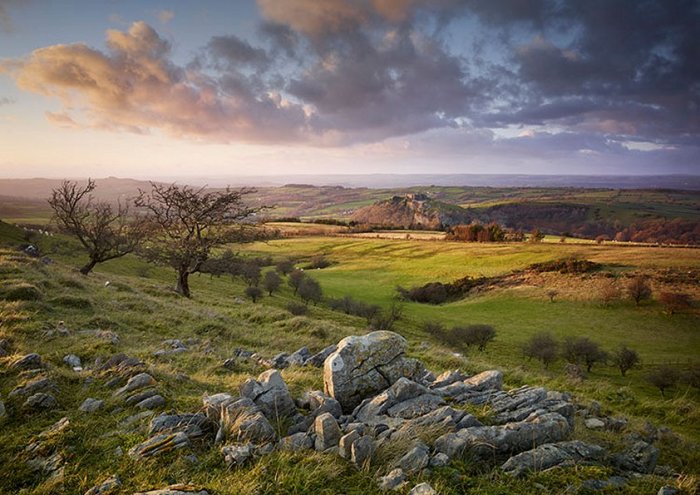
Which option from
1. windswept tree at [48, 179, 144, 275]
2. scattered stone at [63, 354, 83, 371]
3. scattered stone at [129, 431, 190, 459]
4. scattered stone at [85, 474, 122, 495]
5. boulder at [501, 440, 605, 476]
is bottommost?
scattered stone at [63, 354, 83, 371]

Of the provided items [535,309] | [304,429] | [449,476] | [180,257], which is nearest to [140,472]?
[304,429]

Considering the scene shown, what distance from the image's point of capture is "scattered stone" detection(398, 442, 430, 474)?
20.9ft

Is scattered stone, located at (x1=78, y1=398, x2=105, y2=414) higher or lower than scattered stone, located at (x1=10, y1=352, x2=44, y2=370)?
above

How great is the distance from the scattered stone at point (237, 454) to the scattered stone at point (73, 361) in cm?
784

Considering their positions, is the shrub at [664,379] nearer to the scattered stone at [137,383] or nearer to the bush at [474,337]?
the bush at [474,337]

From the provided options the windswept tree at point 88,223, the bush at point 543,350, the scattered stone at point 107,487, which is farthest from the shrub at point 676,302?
the windswept tree at point 88,223

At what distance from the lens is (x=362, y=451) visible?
6578mm

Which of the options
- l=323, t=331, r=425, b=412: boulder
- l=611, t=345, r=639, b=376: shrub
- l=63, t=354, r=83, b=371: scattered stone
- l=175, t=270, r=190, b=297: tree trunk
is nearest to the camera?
l=323, t=331, r=425, b=412: boulder

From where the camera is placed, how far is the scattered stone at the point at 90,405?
27.2 feet

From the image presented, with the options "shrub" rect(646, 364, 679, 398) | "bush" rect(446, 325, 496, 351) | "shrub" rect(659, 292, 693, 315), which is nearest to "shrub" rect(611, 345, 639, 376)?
"shrub" rect(646, 364, 679, 398)

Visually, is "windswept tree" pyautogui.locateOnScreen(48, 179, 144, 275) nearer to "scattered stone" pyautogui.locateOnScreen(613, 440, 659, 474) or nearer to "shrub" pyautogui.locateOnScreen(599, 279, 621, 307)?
"scattered stone" pyautogui.locateOnScreen(613, 440, 659, 474)

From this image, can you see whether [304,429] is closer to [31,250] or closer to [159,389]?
[159,389]

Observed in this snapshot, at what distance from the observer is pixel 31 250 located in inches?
1554

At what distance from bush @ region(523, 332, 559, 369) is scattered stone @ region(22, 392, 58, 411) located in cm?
4415
